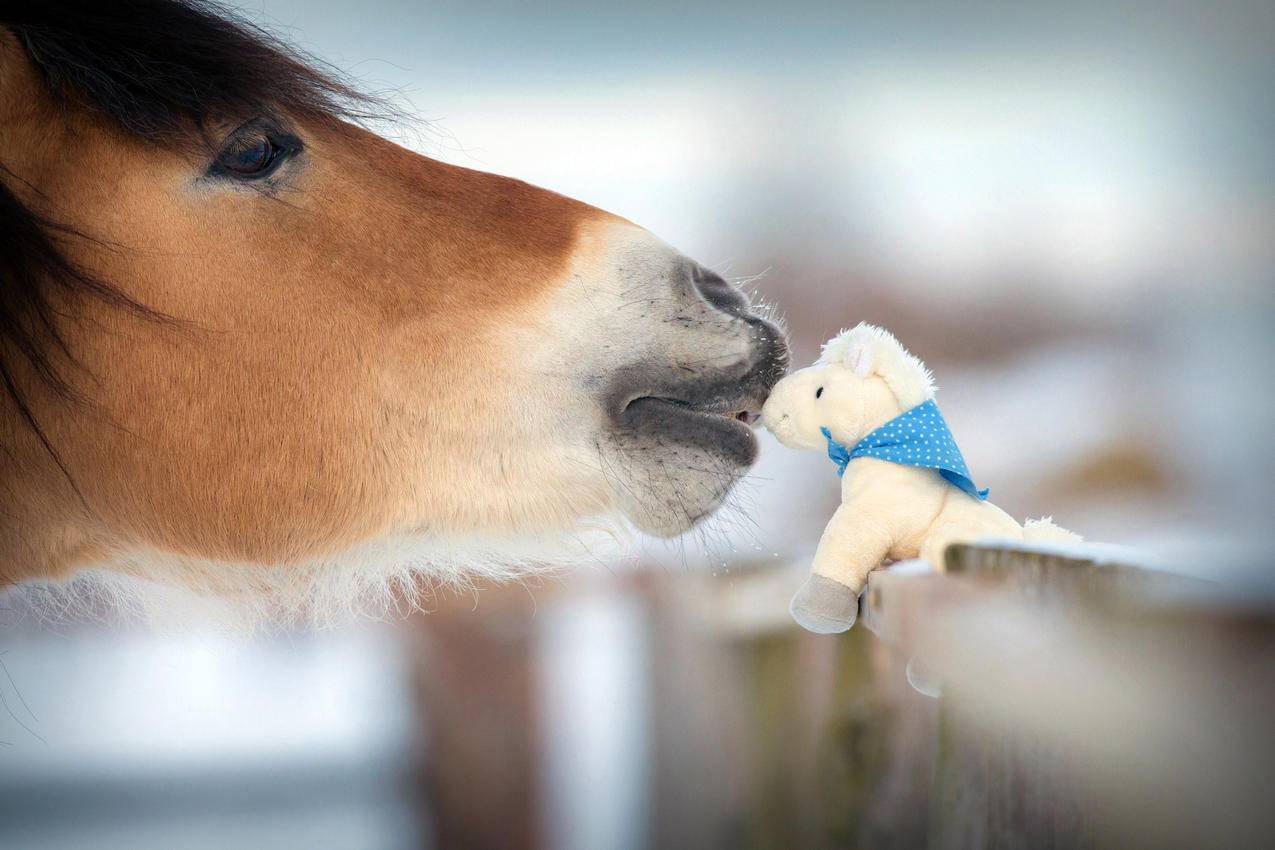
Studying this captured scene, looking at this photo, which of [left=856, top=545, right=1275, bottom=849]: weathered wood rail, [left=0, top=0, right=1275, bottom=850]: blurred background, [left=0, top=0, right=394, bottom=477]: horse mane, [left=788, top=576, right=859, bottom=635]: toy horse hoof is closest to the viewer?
[left=856, top=545, right=1275, bottom=849]: weathered wood rail

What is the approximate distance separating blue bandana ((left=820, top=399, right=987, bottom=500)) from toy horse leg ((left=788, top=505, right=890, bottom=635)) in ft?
0.12

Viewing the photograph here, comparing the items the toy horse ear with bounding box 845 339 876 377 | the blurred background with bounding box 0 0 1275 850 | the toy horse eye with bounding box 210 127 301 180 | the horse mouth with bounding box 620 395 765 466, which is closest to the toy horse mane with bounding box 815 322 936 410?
the toy horse ear with bounding box 845 339 876 377

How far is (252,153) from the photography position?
0.60 metres

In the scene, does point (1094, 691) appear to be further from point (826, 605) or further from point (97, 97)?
point (97, 97)

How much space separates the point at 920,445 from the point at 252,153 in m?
0.46

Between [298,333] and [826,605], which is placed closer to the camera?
[826,605]

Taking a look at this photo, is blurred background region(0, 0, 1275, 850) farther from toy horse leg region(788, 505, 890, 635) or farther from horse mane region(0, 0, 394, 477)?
toy horse leg region(788, 505, 890, 635)

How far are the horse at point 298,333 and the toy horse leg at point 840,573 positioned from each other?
0.47ft

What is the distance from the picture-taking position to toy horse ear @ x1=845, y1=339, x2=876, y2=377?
47cm

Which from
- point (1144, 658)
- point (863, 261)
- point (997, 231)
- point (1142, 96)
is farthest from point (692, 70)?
point (1144, 658)

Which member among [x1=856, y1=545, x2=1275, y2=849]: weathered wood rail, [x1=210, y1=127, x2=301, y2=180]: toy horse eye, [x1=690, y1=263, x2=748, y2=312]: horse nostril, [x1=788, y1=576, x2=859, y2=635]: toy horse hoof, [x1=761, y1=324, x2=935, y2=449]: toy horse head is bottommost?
[x1=856, y1=545, x2=1275, y2=849]: weathered wood rail

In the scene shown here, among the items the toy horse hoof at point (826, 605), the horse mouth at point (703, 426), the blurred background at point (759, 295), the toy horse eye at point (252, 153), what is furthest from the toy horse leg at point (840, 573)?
the blurred background at point (759, 295)

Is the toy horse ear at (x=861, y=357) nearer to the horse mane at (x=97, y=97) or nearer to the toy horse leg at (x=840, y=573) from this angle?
the toy horse leg at (x=840, y=573)

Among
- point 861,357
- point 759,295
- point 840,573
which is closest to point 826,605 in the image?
point 840,573
